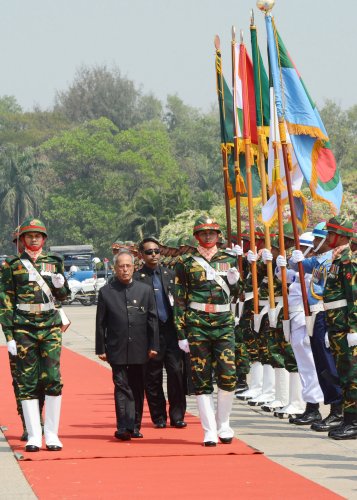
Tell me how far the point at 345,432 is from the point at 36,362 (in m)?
2.72

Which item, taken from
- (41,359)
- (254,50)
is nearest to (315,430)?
(41,359)

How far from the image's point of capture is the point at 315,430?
40.8ft

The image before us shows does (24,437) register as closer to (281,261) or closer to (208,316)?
(208,316)

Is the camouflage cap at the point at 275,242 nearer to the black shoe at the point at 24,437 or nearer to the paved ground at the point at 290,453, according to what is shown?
the paved ground at the point at 290,453

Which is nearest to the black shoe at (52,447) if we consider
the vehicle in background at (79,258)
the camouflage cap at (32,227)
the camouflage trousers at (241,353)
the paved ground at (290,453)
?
the paved ground at (290,453)

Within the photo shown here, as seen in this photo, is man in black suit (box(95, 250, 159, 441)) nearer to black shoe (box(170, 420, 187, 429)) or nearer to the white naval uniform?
black shoe (box(170, 420, 187, 429))

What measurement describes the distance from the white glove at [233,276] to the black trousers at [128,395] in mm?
1280

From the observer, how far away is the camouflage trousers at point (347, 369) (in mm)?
11641

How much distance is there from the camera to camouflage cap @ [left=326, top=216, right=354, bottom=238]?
11961 mm

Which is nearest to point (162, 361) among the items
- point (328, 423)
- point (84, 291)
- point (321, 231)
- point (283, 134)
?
point (328, 423)

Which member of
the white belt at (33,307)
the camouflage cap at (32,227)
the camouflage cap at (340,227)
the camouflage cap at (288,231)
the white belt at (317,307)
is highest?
the camouflage cap at (32,227)

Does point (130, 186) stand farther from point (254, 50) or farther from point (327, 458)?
point (327, 458)

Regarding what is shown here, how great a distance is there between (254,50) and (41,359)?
20.9 feet

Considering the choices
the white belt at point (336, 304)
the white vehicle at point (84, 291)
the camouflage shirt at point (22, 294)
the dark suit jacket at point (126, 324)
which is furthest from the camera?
the white vehicle at point (84, 291)
